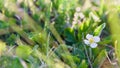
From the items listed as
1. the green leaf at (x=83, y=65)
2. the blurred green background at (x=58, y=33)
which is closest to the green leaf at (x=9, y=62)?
the blurred green background at (x=58, y=33)

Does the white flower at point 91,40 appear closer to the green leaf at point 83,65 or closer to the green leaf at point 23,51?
the green leaf at point 83,65

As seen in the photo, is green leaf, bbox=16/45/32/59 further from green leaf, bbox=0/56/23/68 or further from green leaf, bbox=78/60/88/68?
green leaf, bbox=78/60/88/68

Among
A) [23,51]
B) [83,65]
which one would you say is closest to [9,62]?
[23,51]

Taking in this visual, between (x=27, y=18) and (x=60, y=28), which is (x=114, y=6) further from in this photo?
(x=27, y=18)

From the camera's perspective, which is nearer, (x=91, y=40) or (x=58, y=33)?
(x=91, y=40)

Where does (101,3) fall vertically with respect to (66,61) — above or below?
above

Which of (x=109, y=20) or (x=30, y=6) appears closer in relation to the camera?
(x=109, y=20)

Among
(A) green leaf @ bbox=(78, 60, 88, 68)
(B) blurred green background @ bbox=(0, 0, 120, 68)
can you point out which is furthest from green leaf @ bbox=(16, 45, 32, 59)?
(A) green leaf @ bbox=(78, 60, 88, 68)

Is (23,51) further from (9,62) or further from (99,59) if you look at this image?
(99,59)

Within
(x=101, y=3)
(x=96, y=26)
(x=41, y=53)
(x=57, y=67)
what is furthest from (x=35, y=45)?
(x=101, y=3)

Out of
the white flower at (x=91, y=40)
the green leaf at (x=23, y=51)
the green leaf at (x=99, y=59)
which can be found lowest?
the green leaf at (x=99, y=59)

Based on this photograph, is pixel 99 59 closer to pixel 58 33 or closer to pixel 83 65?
pixel 83 65
